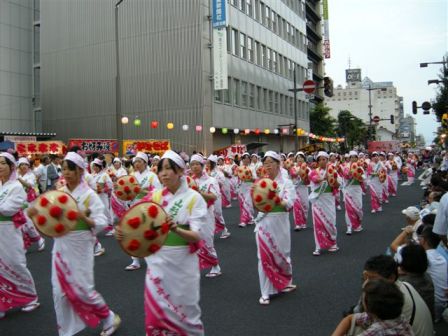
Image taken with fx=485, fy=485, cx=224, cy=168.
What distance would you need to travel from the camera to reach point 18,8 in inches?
1480

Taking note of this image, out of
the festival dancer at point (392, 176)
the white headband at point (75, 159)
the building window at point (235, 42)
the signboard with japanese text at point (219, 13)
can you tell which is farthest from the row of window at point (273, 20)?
the white headband at point (75, 159)

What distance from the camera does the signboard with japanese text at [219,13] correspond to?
27.9 metres

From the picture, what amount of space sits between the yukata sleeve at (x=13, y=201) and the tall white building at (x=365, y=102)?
103 meters

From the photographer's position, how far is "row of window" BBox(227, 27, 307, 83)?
106 feet

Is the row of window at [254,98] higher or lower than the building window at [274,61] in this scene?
lower

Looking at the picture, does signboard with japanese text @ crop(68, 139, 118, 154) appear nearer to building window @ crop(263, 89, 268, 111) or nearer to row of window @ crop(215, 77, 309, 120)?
row of window @ crop(215, 77, 309, 120)

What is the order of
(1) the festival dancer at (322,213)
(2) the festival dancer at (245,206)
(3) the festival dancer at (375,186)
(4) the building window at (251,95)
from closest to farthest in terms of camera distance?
(1) the festival dancer at (322,213), (2) the festival dancer at (245,206), (3) the festival dancer at (375,186), (4) the building window at (251,95)

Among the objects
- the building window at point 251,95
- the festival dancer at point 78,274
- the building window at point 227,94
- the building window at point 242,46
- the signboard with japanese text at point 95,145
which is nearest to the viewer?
the festival dancer at point 78,274

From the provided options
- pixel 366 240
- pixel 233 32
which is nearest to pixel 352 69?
pixel 233 32

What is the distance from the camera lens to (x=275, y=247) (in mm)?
6371

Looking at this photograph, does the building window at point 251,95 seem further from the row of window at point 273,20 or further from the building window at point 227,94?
the row of window at point 273,20

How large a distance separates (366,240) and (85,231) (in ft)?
23.3

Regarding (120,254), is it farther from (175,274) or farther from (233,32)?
(233,32)

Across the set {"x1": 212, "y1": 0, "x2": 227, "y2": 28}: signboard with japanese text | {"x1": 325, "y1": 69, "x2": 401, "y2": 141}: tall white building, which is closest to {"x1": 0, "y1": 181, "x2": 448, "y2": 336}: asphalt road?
{"x1": 212, "y1": 0, "x2": 227, "y2": 28}: signboard with japanese text
